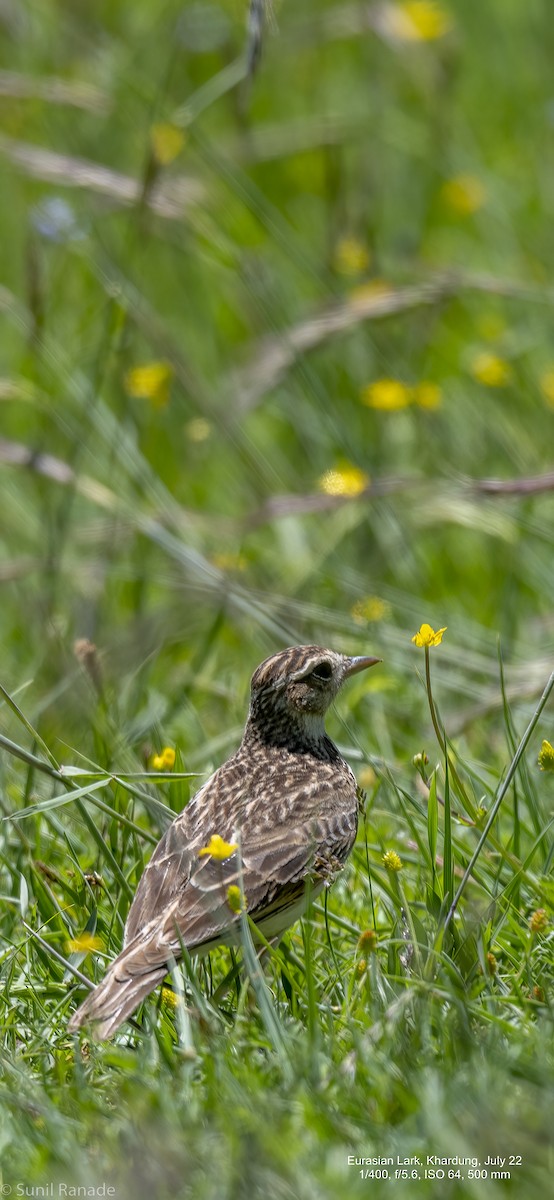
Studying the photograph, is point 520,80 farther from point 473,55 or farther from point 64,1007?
point 64,1007

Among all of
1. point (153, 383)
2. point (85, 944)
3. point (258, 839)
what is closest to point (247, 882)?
point (258, 839)

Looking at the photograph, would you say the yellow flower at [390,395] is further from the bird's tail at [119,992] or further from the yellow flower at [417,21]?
the bird's tail at [119,992]

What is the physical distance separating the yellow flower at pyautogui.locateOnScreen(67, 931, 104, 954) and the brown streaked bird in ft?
0.29

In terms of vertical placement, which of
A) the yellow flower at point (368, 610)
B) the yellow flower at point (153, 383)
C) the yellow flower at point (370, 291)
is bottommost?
the yellow flower at point (368, 610)

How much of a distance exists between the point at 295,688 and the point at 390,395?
3.01 m

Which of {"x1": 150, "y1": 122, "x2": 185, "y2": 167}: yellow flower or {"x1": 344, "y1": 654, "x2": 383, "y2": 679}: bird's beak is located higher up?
{"x1": 150, "y1": 122, "x2": 185, "y2": 167}: yellow flower

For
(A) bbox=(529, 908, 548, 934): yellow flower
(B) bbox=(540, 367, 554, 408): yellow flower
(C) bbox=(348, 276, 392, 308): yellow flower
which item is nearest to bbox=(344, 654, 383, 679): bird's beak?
(A) bbox=(529, 908, 548, 934): yellow flower

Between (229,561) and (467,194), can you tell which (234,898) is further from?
(467,194)

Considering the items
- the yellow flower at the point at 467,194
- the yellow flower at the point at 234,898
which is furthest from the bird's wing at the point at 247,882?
the yellow flower at the point at 467,194

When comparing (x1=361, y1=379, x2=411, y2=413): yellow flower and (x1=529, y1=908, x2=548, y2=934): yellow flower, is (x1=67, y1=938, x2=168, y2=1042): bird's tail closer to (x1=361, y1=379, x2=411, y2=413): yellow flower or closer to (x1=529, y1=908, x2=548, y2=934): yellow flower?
(x1=529, y1=908, x2=548, y2=934): yellow flower

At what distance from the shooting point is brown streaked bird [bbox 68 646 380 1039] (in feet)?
14.1

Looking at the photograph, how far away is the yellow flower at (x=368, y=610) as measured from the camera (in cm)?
657

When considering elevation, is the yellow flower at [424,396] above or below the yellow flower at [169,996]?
above

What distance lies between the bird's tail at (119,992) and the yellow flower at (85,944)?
0.31ft
